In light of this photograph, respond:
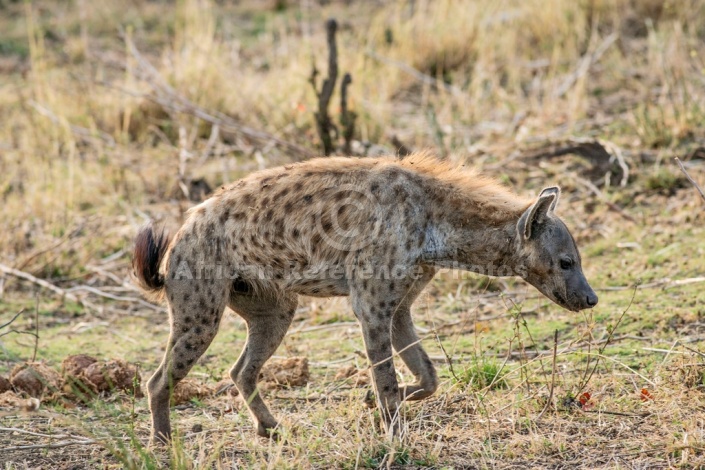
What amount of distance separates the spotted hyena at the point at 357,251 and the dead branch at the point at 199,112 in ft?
11.8

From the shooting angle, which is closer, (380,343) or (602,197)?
(380,343)

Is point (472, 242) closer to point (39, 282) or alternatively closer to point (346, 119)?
point (346, 119)

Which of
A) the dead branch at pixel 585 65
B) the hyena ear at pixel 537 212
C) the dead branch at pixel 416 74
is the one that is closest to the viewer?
the hyena ear at pixel 537 212

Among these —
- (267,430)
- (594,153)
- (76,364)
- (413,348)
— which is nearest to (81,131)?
(76,364)

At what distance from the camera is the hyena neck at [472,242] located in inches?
177

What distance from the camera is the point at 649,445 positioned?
13.5 ft

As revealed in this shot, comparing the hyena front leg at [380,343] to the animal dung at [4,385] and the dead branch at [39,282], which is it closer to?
the animal dung at [4,385]

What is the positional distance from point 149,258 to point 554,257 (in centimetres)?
184

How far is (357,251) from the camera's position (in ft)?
14.7

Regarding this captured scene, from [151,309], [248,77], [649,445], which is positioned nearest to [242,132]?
[248,77]

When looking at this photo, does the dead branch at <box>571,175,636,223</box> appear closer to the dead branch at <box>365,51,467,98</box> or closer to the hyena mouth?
the dead branch at <box>365,51,467,98</box>

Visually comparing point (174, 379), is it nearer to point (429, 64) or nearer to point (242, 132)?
point (242, 132)

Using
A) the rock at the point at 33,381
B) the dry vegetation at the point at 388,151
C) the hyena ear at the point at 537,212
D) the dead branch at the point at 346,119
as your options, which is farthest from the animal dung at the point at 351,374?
the dead branch at the point at 346,119

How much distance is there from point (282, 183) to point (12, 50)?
30.7 feet
